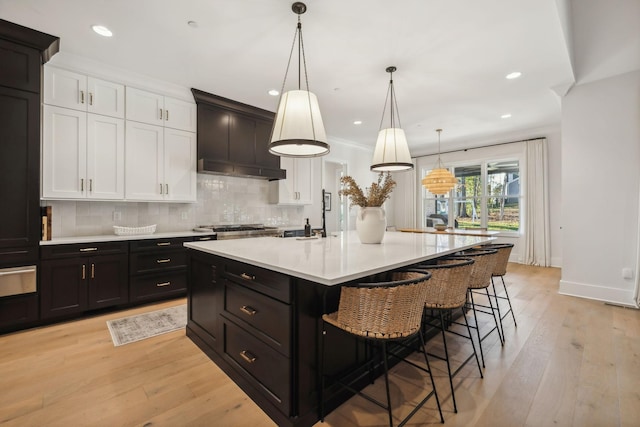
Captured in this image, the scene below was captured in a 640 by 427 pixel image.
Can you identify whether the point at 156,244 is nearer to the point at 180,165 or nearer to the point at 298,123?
the point at 180,165

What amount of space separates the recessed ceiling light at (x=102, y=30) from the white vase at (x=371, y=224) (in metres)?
2.94

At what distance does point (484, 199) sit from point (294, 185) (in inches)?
191

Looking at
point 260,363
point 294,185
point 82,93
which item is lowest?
point 260,363

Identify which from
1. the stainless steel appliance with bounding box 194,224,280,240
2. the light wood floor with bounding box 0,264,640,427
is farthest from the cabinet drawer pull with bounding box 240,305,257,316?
the stainless steel appliance with bounding box 194,224,280,240

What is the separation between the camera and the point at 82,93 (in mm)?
3209

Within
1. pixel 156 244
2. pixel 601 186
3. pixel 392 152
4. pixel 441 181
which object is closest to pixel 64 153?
pixel 156 244

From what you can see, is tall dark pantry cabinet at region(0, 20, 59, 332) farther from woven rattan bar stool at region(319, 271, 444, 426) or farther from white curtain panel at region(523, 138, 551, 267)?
white curtain panel at region(523, 138, 551, 267)

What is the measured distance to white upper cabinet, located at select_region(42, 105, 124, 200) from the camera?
3.01 metres

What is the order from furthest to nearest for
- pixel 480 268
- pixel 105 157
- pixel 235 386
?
pixel 105 157 < pixel 480 268 < pixel 235 386

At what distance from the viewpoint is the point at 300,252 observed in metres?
1.98

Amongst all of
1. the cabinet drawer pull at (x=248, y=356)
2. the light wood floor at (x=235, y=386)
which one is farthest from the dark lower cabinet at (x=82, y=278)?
the cabinet drawer pull at (x=248, y=356)

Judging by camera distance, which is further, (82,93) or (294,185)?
(294,185)

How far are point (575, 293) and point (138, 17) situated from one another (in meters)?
6.02

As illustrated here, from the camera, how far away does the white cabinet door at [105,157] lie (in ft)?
10.7
